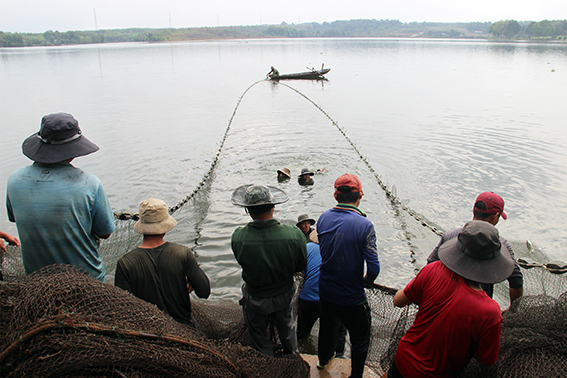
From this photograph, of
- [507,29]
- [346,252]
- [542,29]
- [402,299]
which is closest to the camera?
[402,299]

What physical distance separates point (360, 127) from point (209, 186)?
9435 millimetres

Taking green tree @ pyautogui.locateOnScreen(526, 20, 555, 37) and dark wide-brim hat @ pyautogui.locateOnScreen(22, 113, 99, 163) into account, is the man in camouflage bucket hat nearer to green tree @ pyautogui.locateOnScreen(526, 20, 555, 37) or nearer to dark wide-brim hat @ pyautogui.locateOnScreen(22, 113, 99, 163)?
dark wide-brim hat @ pyautogui.locateOnScreen(22, 113, 99, 163)

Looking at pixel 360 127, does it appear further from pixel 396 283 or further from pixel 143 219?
pixel 143 219

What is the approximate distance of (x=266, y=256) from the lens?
290cm

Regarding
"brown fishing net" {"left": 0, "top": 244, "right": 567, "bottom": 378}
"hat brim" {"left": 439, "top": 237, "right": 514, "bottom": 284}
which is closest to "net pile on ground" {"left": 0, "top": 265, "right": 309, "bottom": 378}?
"brown fishing net" {"left": 0, "top": 244, "right": 567, "bottom": 378}

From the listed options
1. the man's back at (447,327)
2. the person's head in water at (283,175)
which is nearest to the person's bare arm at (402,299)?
the man's back at (447,327)

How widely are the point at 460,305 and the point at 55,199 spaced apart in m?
2.93

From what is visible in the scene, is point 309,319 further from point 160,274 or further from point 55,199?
point 55,199

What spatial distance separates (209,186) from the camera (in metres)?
10.2

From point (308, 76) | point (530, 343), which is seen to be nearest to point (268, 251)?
point (530, 343)

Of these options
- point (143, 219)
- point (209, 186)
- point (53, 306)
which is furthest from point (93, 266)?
point (209, 186)

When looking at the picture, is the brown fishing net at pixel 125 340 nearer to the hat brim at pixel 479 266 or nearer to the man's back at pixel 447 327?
the man's back at pixel 447 327

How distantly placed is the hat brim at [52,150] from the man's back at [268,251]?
4.61ft

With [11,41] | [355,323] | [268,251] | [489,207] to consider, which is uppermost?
[11,41]
